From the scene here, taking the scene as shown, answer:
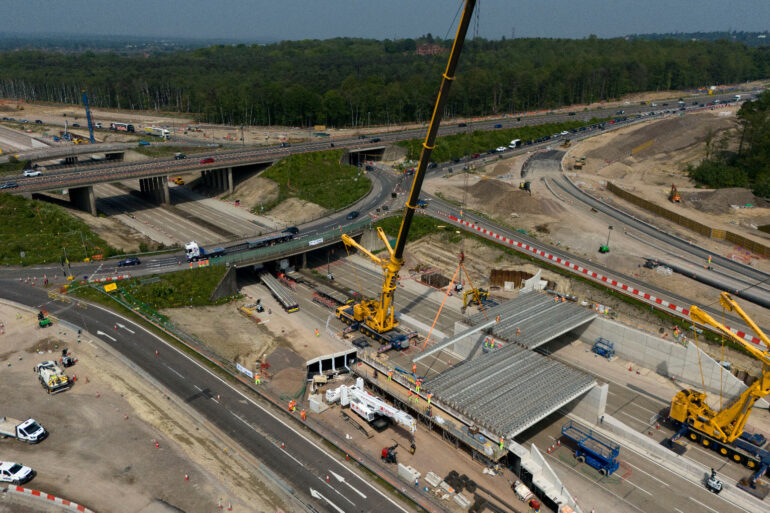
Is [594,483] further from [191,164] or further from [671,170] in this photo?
[671,170]

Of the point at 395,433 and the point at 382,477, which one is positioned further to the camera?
the point at 395,433

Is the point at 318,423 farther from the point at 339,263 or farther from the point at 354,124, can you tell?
the point at 354,124

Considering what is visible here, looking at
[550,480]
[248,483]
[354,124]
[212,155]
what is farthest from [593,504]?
[354,124]

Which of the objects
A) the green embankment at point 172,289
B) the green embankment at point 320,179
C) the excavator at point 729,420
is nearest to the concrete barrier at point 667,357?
the excavator at point 729,420

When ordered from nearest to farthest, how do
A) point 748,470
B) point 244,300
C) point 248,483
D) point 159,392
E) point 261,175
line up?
point 248,483
point 748,470
point 159,392
point 244,300
point 261,175

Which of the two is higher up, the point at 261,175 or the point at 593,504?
the point at 261,175

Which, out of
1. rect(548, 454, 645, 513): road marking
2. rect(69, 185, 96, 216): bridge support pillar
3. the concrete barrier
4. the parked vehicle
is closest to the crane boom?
the concrete barrier

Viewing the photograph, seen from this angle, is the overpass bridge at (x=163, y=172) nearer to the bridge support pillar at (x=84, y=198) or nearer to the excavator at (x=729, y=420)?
the bridge support pillar at (x=84, y=198)

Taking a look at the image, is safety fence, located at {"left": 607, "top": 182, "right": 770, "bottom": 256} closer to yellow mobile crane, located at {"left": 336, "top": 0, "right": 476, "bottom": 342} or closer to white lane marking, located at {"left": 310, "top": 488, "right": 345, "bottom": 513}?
yellow mobile crane, located at {"left": 336, "top": 0, "right": 476, "bottom": 342}
